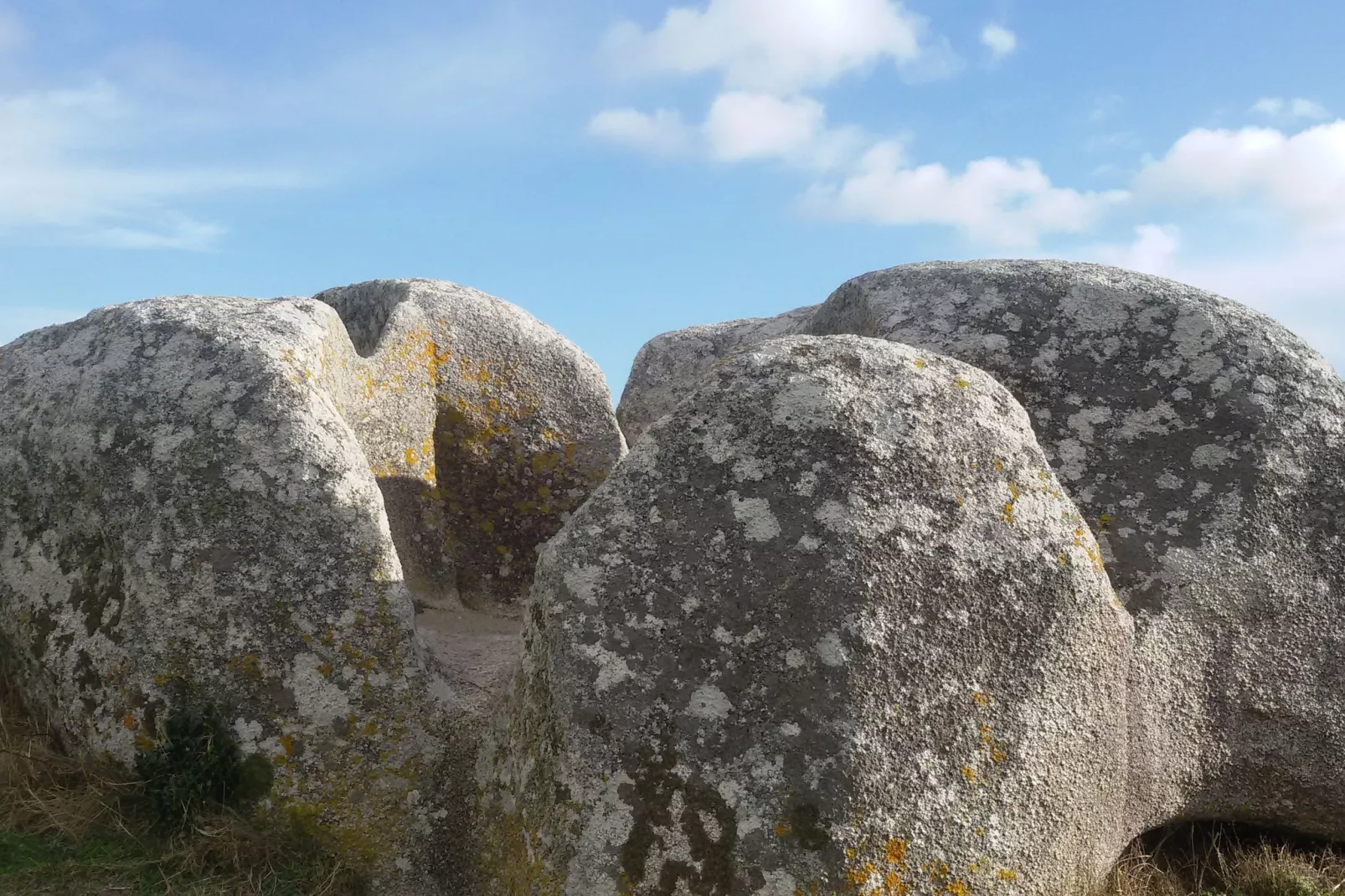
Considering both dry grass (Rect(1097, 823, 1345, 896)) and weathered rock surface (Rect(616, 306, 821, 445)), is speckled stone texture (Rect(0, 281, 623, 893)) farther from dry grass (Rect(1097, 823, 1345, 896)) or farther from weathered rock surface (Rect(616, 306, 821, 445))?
weathered rock surface (Rect(616, 306, 821, 445))

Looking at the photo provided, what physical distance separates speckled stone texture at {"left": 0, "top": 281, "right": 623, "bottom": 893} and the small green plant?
0.26 feet

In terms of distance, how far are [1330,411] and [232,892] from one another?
632 centimetres

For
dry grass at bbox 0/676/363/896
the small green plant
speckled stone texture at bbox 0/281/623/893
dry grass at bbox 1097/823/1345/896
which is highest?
speckled stone texture at bbox 0/281/623/893

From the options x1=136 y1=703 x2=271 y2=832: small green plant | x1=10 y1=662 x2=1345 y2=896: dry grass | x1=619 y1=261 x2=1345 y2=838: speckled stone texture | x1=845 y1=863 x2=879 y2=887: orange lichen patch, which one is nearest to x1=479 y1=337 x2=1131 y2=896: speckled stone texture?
x1=845 y1=863 x2=879 y2=887: orange lichen patch

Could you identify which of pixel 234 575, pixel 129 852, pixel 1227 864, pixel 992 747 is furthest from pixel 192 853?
pixel 1227 864

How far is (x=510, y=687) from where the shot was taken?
5.10 metres

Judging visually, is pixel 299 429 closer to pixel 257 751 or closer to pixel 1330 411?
pixel 257 751

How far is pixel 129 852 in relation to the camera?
5203 mm

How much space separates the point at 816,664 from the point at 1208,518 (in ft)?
9.09

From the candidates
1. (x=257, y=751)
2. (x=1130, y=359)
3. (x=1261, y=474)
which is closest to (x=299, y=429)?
(x=257, y=751)

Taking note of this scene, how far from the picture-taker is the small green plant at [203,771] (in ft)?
17.0

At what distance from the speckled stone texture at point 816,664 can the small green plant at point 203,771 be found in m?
1.21

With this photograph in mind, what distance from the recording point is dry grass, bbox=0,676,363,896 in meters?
5.04

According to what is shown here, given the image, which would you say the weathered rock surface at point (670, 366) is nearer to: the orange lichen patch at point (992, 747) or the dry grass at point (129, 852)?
the dry grass at point (129, 852)
